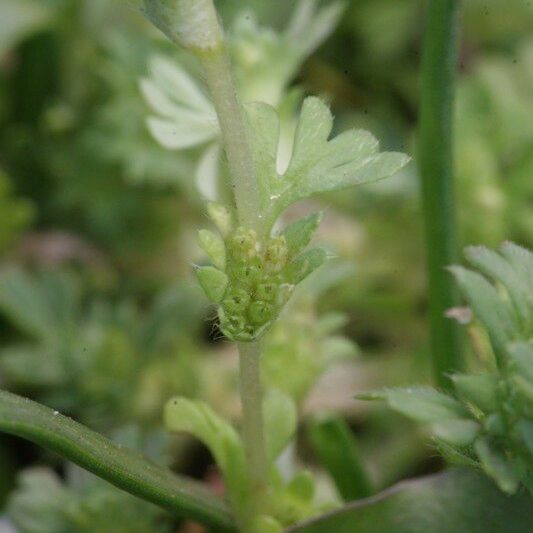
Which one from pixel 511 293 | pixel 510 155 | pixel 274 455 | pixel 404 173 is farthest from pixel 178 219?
pixel 511 293

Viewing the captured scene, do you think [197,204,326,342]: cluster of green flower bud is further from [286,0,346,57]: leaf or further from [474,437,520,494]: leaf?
[286,0,346,57]: leaf

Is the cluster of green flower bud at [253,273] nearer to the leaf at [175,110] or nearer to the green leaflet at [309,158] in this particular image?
the green leaflet at [309,158]

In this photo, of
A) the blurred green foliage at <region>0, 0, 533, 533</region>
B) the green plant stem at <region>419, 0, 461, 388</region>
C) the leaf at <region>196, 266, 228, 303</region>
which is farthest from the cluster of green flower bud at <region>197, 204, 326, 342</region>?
the blurred green foliage at <region>0, 0, 533, 533</region>

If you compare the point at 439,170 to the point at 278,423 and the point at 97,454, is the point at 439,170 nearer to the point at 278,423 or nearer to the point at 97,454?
the point at 278,423

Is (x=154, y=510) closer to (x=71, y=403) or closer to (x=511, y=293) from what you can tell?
(x=71, y=403)

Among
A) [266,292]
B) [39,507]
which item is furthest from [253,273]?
[39,507]

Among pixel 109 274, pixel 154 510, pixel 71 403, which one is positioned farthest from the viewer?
pixel 109 274

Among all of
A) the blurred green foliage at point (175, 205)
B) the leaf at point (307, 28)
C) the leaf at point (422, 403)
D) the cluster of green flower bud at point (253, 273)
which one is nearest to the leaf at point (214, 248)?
the cluster of green flower bud at point (253, 273)
